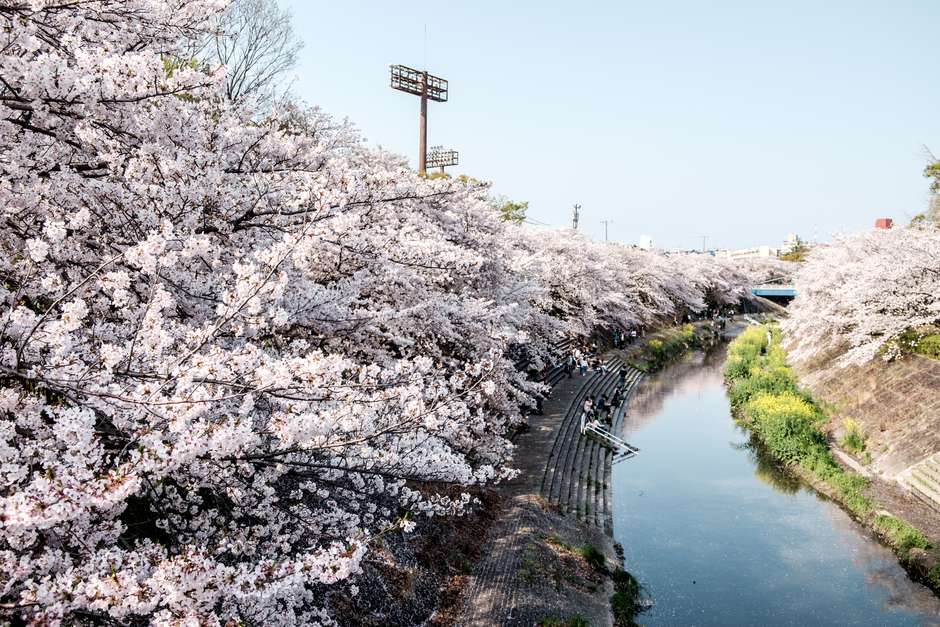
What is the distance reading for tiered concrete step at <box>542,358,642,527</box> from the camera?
58.3 feet

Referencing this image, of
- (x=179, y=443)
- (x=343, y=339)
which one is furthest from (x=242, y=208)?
(x=179, y=443)

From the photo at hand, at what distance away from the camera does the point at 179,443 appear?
381cm

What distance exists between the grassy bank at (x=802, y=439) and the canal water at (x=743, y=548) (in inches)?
17.2

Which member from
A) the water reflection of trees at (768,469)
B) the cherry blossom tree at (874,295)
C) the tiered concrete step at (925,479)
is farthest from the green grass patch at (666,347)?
the tiered concrete step at (925,479)

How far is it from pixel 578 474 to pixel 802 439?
9081 mm

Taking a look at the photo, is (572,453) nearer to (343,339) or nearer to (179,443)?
(343,339)

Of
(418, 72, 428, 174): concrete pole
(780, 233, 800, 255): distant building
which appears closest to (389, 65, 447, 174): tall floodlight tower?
(418, 72, 428, 174): concrete pole

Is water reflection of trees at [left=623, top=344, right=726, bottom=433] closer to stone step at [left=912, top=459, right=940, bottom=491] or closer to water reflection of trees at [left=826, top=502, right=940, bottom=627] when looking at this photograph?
water reflection of trees at [left=826, top=502, right=940, bottom=627]

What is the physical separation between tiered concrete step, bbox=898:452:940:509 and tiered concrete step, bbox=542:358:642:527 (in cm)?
892

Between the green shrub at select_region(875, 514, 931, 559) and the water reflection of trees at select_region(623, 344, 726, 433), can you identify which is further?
the water reflection of trees at select_region(623, 344, 726, 433)

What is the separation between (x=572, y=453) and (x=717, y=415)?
42.3 feet

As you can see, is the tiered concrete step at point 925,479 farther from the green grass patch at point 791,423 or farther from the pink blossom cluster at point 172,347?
the pink blossom cluster at point 172,347

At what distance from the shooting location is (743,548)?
653 inches

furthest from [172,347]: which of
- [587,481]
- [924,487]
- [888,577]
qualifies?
[924,487]
